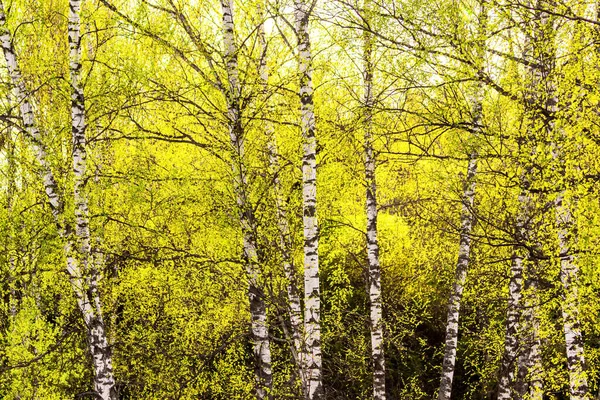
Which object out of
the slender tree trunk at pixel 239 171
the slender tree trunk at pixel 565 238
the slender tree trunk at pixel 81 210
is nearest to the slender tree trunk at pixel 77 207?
the slender tree trunk at pixel 81 210

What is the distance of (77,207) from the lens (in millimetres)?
→ 6531

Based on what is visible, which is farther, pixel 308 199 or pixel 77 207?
pixel 308 199

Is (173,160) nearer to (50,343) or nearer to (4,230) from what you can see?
(50,343)

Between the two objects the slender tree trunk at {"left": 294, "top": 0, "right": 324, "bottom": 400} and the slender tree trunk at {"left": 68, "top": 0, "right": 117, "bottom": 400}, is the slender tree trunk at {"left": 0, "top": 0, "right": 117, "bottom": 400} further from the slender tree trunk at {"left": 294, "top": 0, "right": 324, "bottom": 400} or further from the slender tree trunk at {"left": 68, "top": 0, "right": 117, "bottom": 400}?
the slender tree trunk at {"left": 294, "top": 0, "right": 324, "bottom": 400}

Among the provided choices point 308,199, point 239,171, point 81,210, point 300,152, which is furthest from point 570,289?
point 81,210

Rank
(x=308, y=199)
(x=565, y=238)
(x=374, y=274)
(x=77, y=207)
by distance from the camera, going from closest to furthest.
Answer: (x=565, y=238) < (x=77, y=207) < (x=308, y=199) < (x=374, y=274)

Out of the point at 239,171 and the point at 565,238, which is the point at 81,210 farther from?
the point at 565,238

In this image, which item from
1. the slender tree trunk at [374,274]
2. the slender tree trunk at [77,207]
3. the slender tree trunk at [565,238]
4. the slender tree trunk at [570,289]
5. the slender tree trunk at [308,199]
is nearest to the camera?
the slender tree trunk at [565,238]

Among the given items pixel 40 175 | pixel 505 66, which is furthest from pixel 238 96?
pixel 505 66

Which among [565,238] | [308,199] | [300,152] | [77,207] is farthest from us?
[300,152]

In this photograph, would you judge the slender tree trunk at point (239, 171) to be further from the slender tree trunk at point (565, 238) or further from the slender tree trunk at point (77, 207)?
the slender tree trunk at point (565, 238)

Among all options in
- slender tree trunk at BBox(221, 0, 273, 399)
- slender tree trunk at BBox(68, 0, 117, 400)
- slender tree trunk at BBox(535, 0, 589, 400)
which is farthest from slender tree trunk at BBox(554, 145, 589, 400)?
slender tree trunk at BBox(68, 0, 117, 400)

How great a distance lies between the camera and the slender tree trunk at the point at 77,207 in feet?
21.2

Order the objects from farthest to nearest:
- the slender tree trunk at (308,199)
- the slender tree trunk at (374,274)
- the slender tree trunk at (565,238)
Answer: the slender tree trunk at (374,274), the slender tree trunk at (308,199), the slender tree trunk at (565,238)
